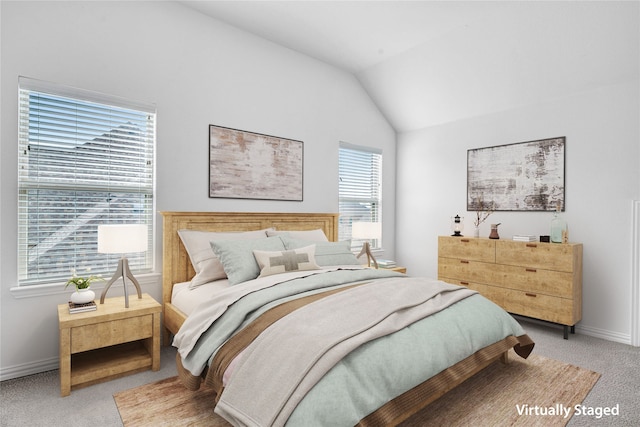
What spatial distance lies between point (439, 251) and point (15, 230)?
4.12 metres

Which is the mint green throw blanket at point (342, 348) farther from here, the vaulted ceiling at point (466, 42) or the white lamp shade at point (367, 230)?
the vaulted ceiling at point (466, 42)

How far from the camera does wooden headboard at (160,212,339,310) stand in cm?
304

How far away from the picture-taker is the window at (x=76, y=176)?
8.31 ft

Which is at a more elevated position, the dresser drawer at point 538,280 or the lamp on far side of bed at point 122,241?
the lamp on far side of bed at point 122,241

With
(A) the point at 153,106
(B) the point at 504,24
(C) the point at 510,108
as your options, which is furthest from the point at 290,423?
(C) the point at 510,108

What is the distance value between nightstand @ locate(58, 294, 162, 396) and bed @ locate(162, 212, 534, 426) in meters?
0.26

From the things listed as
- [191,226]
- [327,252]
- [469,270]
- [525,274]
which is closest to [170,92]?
[191,226]

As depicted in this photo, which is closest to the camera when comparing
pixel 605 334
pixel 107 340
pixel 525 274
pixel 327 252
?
pixel 107 340

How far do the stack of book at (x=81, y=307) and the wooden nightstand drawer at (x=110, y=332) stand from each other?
6.0 inches

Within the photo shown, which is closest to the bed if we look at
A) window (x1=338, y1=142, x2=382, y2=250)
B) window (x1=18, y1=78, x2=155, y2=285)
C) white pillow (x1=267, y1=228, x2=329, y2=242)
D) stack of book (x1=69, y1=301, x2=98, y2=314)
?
white pillow (x1=267, y1=228, x2=329, y2=242)

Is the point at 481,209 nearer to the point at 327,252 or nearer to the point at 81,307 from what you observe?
the point at 327,252

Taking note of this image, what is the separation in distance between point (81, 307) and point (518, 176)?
14.4 feet

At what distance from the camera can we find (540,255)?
11.3 feet

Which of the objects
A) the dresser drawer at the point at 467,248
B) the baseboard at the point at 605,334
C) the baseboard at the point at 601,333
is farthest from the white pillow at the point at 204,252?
the baseboard at the point at 605,334
